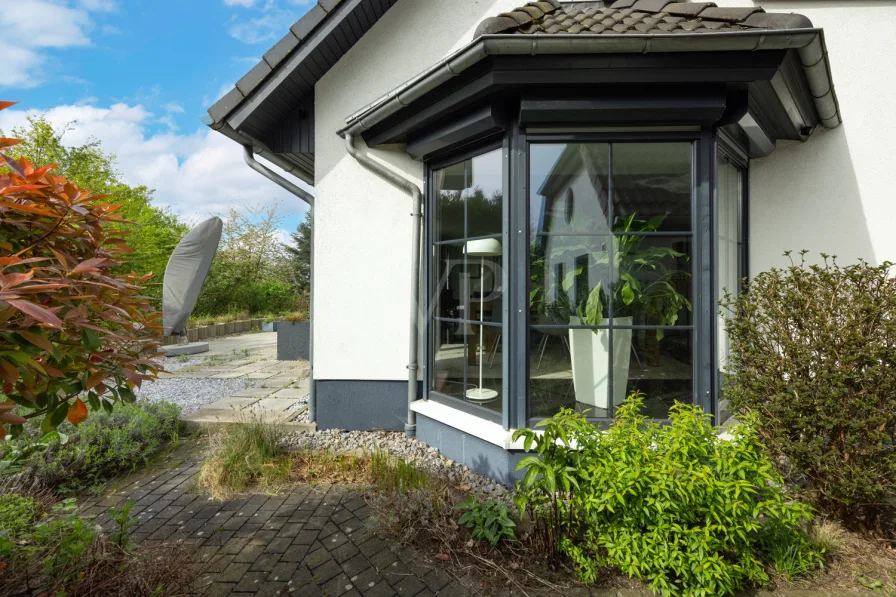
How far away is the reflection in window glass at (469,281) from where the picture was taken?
3379mm

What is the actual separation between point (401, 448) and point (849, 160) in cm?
469

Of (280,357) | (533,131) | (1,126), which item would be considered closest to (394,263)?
(533,131)

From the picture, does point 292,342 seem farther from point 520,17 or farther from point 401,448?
point 520,17

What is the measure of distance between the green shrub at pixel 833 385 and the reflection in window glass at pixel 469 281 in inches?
67.4

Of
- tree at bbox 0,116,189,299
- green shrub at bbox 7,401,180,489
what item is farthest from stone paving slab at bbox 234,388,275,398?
tree at bbox 0,116,189,299

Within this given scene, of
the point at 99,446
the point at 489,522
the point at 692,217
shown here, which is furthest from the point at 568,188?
the point at 99,446

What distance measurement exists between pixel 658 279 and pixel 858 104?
8.49 ft

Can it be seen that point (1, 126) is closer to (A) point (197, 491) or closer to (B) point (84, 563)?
(A) point (197, 491)

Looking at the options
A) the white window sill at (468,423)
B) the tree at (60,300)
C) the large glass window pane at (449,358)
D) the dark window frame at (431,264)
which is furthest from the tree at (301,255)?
the tree at (60,300)

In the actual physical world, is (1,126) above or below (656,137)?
above

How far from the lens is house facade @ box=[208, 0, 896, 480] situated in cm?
281

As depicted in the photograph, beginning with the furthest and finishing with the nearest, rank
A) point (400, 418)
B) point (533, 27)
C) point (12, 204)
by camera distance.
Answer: point (400, 418), point (533, 27), point (12, 204)

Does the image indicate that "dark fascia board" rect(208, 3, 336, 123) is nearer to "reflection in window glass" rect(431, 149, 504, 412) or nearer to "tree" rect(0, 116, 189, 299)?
"reflection in window glass" rect(431, 149, 504, 412)

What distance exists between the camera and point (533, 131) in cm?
308
